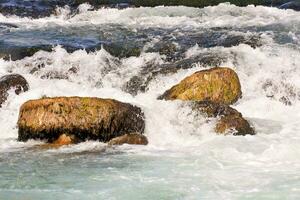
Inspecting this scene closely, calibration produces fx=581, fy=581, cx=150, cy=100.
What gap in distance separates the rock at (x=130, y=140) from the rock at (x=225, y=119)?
1.25 meters

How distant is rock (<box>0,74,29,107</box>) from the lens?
1182 centimetres

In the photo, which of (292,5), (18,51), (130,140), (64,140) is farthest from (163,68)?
(292,5)

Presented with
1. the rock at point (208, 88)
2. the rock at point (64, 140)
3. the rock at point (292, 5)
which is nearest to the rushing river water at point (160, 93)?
the rock at point (64, 140)

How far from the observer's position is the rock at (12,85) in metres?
11.8

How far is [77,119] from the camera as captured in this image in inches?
379

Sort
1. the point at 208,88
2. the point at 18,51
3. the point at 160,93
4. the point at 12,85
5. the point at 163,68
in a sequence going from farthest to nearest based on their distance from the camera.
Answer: the point at 18,51 < the point at 163,68 < the point at 160,93 < the point at 12,85 < the point at 208,88

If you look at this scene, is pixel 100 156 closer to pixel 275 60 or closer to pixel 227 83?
pixel 227 83

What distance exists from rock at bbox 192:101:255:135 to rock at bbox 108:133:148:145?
1.25m

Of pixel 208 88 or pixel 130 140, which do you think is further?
pixel 208 88

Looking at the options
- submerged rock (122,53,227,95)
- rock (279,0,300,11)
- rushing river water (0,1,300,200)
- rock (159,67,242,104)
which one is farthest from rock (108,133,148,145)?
rock (279,0,300,11)

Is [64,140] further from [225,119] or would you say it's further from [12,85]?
[12,85]

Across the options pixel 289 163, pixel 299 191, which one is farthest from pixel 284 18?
pixel 299 191

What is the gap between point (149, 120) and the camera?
33.6 ft

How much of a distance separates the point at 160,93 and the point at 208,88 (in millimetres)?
1335
